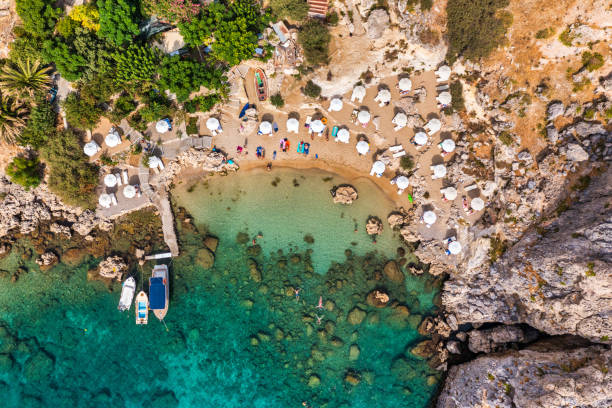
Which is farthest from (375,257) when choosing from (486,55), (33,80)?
(33,80)

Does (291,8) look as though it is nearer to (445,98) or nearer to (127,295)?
(445,98)

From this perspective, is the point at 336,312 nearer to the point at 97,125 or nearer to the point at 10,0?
the point at 97,125

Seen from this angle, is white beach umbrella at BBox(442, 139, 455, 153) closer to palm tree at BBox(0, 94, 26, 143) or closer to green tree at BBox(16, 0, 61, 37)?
green tree at BBox(16, 0, 61, 37)

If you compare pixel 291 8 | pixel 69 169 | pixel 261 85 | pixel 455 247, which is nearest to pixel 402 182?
pixel 455 247

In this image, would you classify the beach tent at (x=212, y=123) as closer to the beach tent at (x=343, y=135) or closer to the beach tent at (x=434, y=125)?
the beach tent at (x=343, y=135)

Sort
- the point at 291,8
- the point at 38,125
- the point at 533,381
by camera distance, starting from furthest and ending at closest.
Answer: the point at 291,8, the point at 38,125, the point at 533,381

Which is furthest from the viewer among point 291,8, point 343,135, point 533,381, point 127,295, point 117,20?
point 343,135

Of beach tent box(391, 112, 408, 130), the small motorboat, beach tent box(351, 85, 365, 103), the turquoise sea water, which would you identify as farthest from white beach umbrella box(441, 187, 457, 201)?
the small motorboat

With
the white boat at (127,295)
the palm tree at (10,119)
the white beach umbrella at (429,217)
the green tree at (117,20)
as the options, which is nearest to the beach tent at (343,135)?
the white beach umbrella at (429,217)
